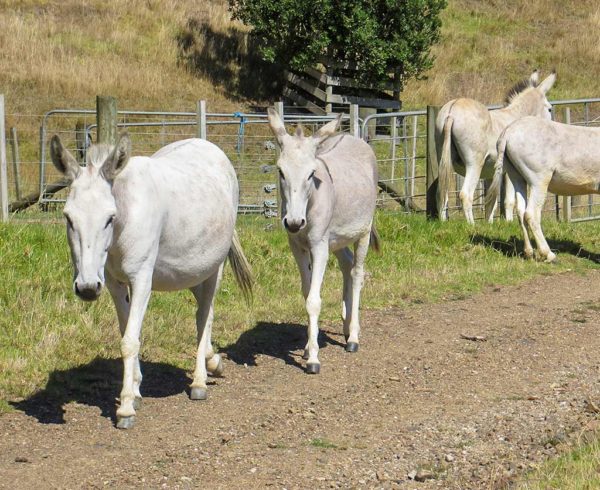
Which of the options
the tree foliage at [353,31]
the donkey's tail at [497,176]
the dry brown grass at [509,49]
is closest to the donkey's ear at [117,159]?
the donkey's tail at [497,176]

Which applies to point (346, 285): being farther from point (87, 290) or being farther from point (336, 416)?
point (87, 290)

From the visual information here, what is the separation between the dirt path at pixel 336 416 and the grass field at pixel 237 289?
0.31m

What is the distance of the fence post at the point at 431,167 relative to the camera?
1522 cm

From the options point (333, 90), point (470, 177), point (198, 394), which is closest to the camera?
point (198, 394)

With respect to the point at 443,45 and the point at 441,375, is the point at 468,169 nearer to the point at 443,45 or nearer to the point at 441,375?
the point at 441,375

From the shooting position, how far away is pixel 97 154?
20.6 feet

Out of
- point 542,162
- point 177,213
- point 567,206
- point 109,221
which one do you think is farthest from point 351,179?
point 567,206

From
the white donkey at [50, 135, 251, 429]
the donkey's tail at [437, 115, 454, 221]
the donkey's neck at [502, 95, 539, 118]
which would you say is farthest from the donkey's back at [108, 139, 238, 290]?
the donkey's neck at [502, 95, 539, 118]

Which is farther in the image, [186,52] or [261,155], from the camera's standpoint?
[186,52]

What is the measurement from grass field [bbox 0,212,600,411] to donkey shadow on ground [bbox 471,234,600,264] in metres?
0.01

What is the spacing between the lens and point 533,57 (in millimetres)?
32281

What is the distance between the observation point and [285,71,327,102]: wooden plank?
25.9m

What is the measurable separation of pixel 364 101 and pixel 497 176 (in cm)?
1187

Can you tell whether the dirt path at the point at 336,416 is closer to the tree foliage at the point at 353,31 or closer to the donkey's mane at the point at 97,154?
the donkey's mane at the point at 97,154
